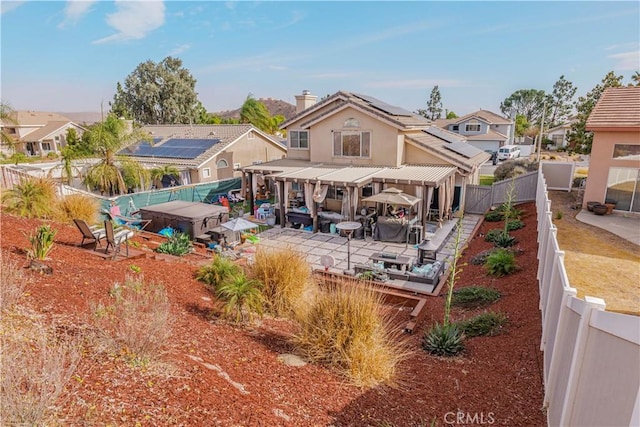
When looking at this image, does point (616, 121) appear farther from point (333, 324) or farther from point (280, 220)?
point (333, 324)

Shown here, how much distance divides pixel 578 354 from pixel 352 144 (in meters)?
18.2

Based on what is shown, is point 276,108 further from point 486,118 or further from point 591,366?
point 591,366

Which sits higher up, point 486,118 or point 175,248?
point 486,118

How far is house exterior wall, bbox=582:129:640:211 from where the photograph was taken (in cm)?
1611

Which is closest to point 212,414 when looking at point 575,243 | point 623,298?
point 623,298

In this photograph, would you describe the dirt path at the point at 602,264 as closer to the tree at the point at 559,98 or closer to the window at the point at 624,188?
the window at the point at 624,188

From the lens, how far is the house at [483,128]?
5400 centimetres

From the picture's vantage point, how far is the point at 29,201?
1255 cm

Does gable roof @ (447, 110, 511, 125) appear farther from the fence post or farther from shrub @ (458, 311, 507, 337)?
the fence post

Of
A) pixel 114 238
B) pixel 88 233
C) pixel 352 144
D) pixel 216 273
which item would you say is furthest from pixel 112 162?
pixel 216 273

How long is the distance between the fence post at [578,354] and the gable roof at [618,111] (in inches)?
652

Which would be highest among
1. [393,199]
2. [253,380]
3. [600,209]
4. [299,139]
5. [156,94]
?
[156,94]

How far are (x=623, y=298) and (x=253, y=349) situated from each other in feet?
30.8

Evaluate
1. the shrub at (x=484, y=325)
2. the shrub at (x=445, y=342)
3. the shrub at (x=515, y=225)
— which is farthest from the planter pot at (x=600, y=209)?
the shrub at (x=445, y=342)
